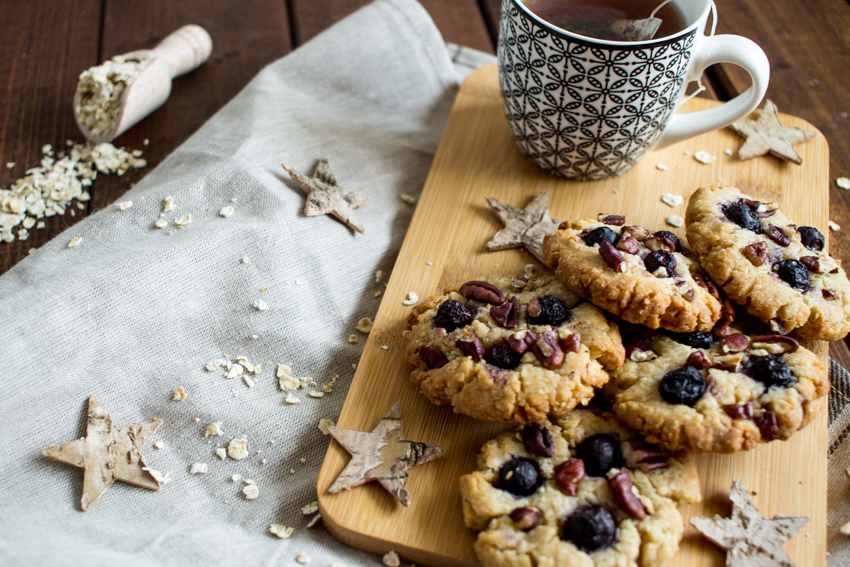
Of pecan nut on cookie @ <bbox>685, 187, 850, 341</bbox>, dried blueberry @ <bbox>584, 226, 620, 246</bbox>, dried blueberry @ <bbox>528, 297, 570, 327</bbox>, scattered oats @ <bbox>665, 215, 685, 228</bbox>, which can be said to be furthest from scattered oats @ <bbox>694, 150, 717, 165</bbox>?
dried blueberry @ <bbox>528, 297, 570, 327</bbox>

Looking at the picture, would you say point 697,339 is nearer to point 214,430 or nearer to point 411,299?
point 411,299

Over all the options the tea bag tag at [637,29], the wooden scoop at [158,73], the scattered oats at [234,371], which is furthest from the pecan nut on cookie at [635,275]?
the wooden scoop at [158,73]

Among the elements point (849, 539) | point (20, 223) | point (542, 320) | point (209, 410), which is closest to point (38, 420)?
point (209, 410)

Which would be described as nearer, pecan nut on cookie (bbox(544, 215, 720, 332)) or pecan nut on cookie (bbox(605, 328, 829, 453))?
pecan nut on cookie (bbox(605, 328, 829, 453))

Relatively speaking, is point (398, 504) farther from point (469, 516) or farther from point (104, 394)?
point (104, 394)

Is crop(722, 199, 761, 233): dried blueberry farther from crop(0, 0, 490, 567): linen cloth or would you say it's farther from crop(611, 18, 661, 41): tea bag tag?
crop(0, 0, 490, 567): linen cloth

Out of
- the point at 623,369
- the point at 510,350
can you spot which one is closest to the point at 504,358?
the point at 510,350
